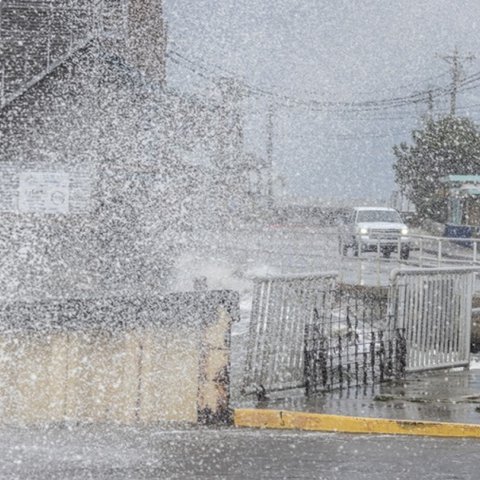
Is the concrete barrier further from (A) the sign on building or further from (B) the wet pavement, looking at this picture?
(A) the sign on building

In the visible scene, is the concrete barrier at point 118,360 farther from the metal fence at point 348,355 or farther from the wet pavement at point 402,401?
the metal fence at point 348,355

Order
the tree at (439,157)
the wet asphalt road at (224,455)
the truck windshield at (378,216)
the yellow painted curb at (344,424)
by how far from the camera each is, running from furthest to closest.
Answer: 1. the tree at (439,157)
2. the truck windshield at (378,216)
3. the yellow painted curb at (344,424)
4. the wet asphalt road at (224,455)

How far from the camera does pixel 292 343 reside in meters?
8.22

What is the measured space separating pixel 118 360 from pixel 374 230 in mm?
23023

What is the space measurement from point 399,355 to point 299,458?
11.1 feet

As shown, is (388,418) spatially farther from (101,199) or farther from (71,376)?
(101,199)

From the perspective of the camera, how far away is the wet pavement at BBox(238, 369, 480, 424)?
7508 mm

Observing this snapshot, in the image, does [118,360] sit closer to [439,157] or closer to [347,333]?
[347,333]

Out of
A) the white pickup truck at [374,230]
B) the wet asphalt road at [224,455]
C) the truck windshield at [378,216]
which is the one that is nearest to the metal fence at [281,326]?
the wet asphalt road at [224,455]

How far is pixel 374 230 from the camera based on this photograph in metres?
29.3

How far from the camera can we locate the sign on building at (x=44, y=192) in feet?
67.8

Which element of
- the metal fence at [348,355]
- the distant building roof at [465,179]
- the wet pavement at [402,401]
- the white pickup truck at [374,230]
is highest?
the distant building roof at [465,179]

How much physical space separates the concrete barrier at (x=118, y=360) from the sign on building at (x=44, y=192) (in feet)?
46.5

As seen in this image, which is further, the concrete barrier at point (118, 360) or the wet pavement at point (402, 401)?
the wet pavement at point (402, 401)
